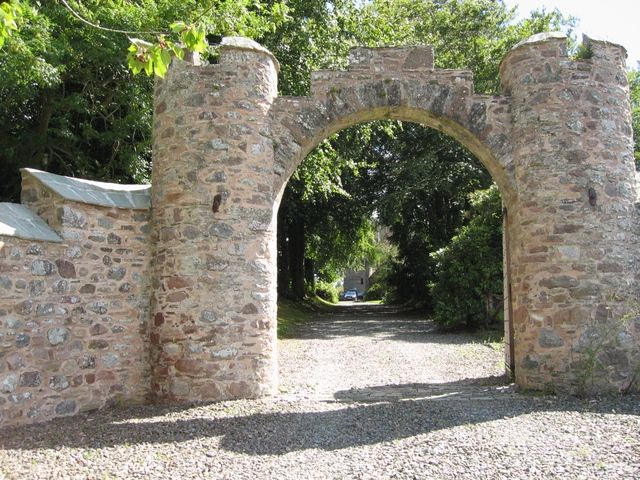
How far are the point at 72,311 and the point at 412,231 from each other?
58.0 ft

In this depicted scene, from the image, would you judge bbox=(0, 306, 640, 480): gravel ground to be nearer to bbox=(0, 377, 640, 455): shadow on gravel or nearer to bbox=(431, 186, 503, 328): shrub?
bbox=(0, 377, 640, 455): shadow on gravel

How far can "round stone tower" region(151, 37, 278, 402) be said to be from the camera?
6.71 metres

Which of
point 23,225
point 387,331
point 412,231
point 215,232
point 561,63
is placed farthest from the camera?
point 412,231

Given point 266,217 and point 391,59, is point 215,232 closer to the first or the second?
point 266,217

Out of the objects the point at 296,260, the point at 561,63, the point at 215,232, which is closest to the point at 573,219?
the point at 561,63

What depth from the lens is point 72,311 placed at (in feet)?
20.5

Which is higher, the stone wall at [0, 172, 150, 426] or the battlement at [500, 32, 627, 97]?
the battlement at [500, 32, 627, 97]

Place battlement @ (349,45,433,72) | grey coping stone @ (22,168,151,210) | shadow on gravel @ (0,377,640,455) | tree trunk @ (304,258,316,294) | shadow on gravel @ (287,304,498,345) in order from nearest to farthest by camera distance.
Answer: shadow on gravel @ (0,377,640,455) < grey coping stone @ (22,168,151,210) < battlement @ (349,45,433,72) < shadow on gravel @ (287,304,498,345) < tree trunk @ (304,258,316,294)

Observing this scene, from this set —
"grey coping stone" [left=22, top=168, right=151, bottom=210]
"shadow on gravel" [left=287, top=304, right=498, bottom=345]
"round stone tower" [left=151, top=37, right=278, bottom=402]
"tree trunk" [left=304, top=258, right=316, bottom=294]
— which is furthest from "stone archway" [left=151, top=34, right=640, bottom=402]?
"tree trunk" [left=304, top=258, right=316, bottom=294]

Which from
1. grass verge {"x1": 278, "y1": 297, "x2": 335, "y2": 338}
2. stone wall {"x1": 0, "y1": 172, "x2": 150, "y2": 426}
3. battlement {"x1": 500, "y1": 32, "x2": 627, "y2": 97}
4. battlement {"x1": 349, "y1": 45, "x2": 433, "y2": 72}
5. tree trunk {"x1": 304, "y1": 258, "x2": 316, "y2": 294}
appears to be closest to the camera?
stone wall {"x1": 0, "y1": 172, "x2": 150, "y2": 426}

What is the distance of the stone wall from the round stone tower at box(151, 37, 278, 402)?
0.29 meters

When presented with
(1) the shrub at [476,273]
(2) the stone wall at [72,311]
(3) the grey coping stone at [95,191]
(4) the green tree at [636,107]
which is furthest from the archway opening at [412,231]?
(4) the green tree at [636,107]

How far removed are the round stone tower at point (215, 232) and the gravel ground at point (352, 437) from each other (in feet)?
1.46

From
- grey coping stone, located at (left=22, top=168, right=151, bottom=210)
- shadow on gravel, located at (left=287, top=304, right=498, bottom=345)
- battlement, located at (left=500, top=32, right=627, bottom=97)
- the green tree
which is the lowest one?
shadow on gravel, located at (left=287, top=304, right=498, bottom=345)
